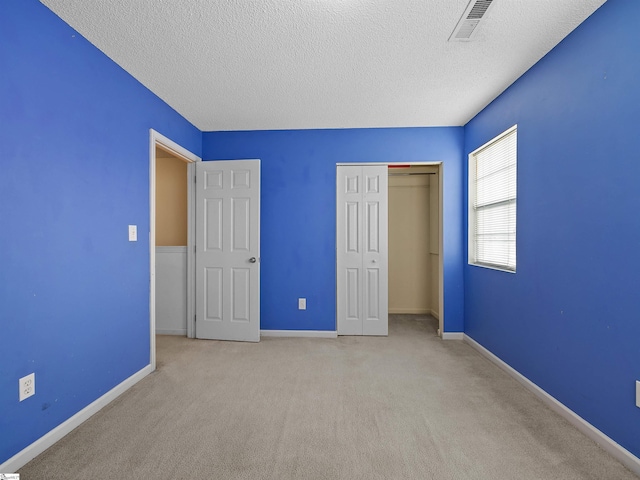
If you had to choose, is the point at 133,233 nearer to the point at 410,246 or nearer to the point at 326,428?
the point at 326,428

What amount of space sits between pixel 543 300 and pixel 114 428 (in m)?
3.01

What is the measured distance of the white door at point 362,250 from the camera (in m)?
4.02

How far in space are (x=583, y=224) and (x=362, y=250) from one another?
2.30 metres

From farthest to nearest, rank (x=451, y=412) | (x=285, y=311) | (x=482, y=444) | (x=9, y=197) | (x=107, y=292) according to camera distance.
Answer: (x=285, y=311), (x=107, y=292), (x=451, y=412), (x=482, y=444), (x=9, y=197)

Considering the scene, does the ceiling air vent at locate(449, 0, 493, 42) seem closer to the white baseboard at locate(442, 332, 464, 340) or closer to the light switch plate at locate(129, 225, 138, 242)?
the light switch plate at locate(129, 225, 138, 242)

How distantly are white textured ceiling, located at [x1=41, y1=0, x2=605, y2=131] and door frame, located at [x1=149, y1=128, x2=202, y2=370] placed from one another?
42 cm

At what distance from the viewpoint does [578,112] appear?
2.06 m

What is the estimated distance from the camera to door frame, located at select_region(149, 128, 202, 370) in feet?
9.60

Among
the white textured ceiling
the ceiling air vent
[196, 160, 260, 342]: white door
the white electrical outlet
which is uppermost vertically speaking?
the white textured ceiling

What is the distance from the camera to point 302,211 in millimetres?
4035

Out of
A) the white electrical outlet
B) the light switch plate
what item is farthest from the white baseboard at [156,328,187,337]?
the white electrical outlet

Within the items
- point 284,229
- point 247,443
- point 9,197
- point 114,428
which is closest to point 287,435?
point 247,443

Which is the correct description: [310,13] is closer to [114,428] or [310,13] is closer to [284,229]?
[284,229]

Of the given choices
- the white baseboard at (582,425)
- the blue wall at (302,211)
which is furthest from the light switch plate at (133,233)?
the white baseboard at (582,425)
